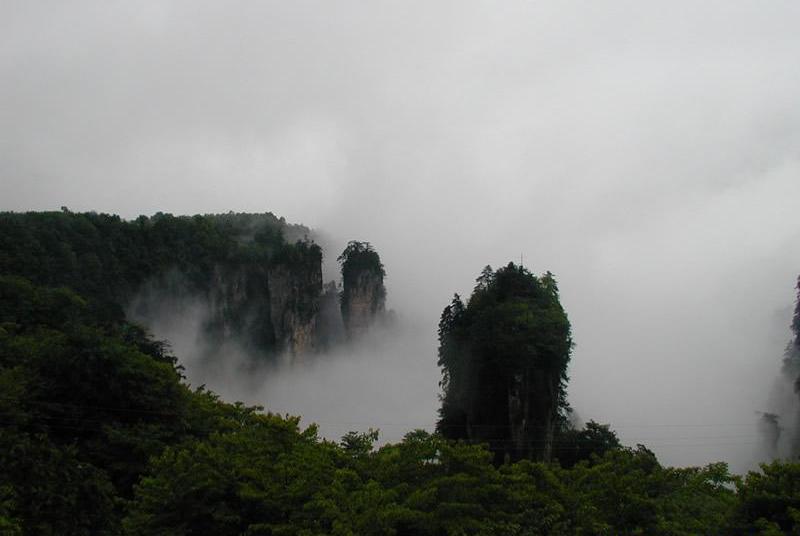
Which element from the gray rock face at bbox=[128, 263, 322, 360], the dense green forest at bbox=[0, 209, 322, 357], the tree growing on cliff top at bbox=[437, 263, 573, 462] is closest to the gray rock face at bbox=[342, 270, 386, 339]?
the gray rock face at bbox=[128, 263, 322, 360]

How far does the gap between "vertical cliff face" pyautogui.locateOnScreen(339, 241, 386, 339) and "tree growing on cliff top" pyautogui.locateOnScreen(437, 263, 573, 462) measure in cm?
6508

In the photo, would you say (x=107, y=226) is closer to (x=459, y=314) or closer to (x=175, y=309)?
(x=175, y=309)

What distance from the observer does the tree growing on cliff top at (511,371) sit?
46.5 metres

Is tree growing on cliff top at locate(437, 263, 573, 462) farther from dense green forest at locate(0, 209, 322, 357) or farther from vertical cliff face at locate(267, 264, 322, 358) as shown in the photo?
vertical cliff face at locate(267, 264, 322, 358)

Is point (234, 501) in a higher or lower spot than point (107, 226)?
lower

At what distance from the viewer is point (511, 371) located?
154 feet

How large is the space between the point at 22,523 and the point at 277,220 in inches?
4626

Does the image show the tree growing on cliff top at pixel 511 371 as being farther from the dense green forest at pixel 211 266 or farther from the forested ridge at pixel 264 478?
the dense green forest at pixel 211 266

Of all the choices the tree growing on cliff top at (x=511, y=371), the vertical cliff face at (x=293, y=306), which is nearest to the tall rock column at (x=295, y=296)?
the vertical cliff face at (x=293, y=306)

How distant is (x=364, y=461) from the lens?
75.9ft

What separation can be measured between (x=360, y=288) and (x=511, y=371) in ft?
234

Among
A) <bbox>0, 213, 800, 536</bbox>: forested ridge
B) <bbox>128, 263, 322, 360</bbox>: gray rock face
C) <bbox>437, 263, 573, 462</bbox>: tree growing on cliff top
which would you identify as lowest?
<bbox>0, 213, 800, 536</bbox>: forested ridge

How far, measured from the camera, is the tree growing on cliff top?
46.5 metres

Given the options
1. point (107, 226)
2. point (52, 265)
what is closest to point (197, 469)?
point (52, 265)
